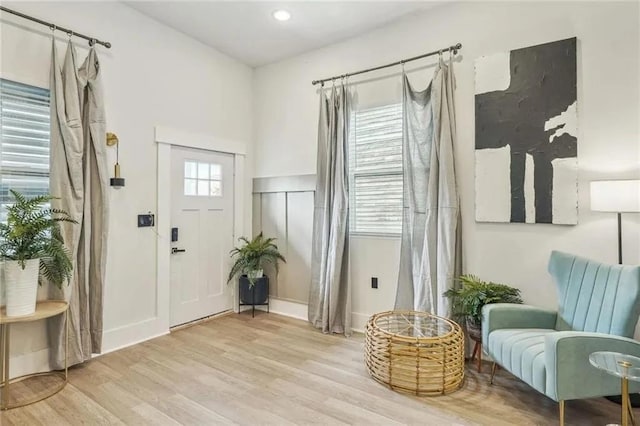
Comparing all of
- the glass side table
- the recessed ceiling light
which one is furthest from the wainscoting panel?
the glass side table

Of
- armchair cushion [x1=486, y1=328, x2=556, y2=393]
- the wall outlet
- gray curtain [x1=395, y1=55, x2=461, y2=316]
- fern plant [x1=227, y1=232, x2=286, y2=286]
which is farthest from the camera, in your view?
fern plant [x1=227, y1=232, x2=286, y2=286]

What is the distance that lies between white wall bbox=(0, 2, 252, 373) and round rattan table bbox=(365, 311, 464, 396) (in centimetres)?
230

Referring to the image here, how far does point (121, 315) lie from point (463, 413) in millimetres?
2997

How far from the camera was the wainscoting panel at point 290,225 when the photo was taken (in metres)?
4.16

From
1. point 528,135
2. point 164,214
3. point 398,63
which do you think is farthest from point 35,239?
point 528,135

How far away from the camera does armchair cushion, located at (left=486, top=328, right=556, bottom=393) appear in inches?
80.0

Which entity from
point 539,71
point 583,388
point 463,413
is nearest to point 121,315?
point 463,413

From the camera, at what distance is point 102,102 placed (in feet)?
9.78

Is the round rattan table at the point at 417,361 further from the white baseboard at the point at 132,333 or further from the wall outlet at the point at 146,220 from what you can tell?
the wall outlet at the point at 146,220

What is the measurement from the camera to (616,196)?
2.25 m

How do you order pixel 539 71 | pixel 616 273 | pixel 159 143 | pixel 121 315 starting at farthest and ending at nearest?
pixel 159 143 → pixel 121 315 → pixel 539 71 → pixel 616 273

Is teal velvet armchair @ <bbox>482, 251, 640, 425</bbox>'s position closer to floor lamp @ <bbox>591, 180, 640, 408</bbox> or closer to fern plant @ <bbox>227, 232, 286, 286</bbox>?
floor lamp @ <bbox>591, 180, 640, 408</bbox>

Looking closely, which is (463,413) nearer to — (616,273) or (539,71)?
(616,273)

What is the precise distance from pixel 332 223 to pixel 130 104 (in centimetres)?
231
